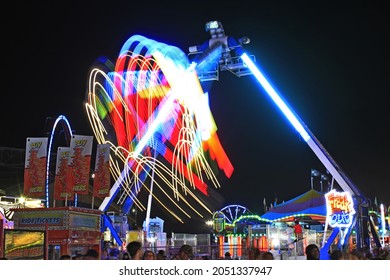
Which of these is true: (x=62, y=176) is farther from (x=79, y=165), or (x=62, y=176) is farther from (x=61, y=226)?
(x=61, y=226)

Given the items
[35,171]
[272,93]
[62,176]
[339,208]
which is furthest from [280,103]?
[35,171]

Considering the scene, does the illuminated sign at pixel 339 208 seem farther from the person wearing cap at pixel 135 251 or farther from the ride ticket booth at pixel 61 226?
the person wearing cap at pixel 135 251

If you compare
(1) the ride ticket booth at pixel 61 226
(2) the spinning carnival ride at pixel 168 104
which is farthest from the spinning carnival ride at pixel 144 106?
(1) the ride ticket booth at pixel 61 226

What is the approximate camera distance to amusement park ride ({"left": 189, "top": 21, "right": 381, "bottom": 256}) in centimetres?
2200

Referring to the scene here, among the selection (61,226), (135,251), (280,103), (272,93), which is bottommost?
(135,251)

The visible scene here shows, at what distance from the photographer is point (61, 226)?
41.8 ft

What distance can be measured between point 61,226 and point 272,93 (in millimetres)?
13018

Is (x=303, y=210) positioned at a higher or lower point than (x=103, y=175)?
lower

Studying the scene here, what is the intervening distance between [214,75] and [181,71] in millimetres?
2125

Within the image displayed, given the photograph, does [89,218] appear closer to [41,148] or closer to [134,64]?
[41,148]

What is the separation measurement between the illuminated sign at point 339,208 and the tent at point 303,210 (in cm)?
1179

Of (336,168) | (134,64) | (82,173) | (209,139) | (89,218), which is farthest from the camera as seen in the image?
(209,139)
